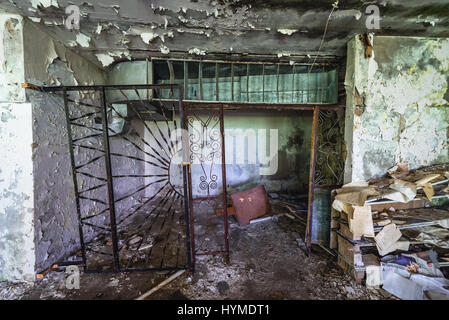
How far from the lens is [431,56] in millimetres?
2525

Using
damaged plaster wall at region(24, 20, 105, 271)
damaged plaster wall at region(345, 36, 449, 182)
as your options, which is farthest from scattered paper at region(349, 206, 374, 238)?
damaged plaster wall at region(24, 20, 105, 271)

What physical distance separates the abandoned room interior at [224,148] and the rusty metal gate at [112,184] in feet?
0.11

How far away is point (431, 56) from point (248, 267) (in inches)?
146

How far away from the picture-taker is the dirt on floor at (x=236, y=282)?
211 centimetres

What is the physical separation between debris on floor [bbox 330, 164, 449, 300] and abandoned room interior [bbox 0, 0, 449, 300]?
0.02m

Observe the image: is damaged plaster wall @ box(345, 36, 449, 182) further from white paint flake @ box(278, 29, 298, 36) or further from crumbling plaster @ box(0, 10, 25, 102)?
crumbling plaster @ box(0, 10, 25, 102)

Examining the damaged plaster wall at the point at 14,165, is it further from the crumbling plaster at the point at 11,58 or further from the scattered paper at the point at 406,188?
the scattered paper at the point at 406,188

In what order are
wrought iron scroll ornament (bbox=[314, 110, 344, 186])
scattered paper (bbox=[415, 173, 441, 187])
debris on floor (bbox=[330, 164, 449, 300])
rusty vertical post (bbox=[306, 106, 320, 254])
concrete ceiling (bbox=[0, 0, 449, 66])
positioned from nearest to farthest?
concrete ceiling (bbox=[0, 0, 449, 66]) < debris on floor (bbox=[330, 164, 449, 300]) < scattered paper (bbox=[415, 173, 441, 187]) < rusty vertical post (bbox=[306, 106, 320, 254]) < wrought iron scroll ornament (bbox=[314, 110, 344, 186])

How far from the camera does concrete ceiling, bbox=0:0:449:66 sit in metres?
1.93

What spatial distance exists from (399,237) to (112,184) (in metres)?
3.42

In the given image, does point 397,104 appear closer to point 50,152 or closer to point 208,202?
point 208,202

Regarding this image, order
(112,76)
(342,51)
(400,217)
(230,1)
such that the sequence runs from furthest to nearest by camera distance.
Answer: (112,76), (342,51), (400,217), (230,1)
